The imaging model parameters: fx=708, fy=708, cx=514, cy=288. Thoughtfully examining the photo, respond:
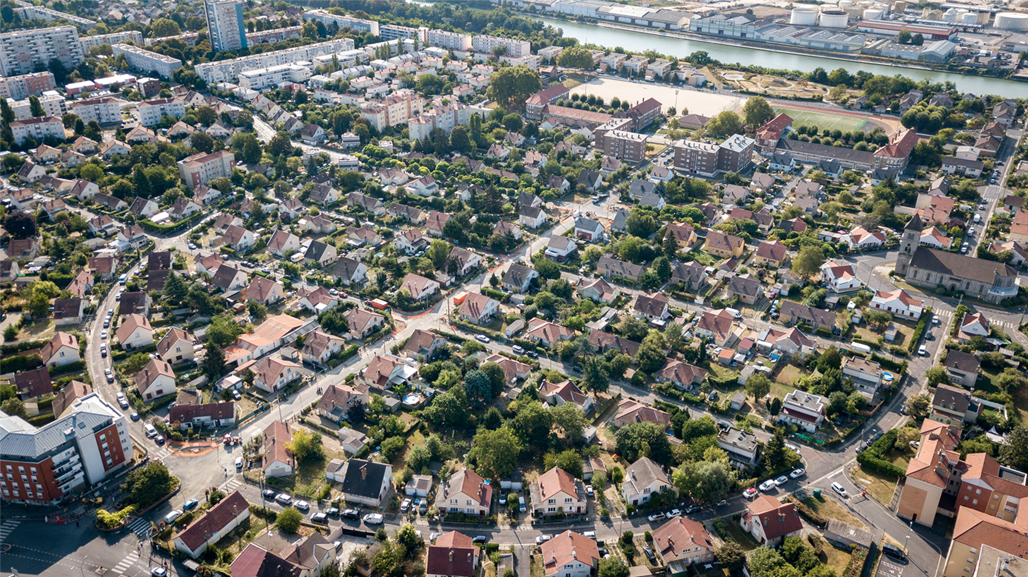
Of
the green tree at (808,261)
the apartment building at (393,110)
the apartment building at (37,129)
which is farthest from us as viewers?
the apartment building at (393,110)

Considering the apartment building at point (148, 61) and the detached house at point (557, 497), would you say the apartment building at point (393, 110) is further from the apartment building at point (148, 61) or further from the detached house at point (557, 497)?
the detached house at point (557, 497)

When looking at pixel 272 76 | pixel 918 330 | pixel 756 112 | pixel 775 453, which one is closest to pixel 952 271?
pixel 918 330

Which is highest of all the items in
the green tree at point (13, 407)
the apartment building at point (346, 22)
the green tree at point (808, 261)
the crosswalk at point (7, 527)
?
the apartment building at point (346, 22)

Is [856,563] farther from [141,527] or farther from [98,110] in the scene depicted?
[98,110]

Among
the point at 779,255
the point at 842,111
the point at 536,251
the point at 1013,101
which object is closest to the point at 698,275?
the point at 779,255

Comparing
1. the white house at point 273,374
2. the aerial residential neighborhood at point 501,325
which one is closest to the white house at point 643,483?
the aerial residential neighborhood at point 501,325

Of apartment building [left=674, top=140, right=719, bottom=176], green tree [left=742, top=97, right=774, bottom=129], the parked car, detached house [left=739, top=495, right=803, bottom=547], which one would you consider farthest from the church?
green tree [left=742, top=97, right=774, bottom=129]

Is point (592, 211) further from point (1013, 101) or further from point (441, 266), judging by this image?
point (1013, 101)
